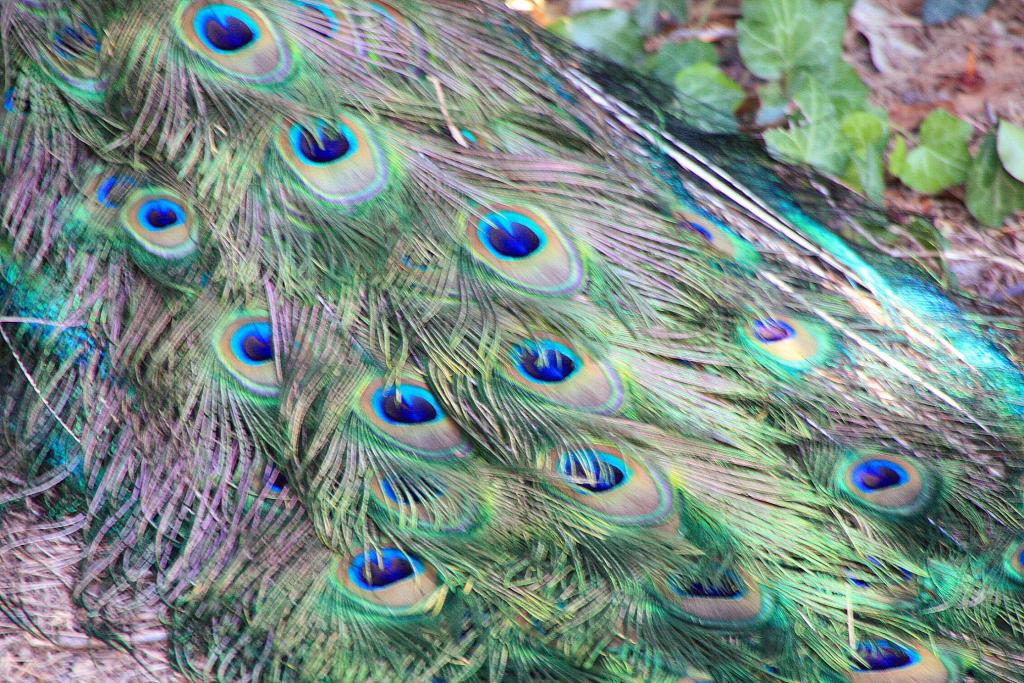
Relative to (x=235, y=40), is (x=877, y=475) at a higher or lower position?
lower

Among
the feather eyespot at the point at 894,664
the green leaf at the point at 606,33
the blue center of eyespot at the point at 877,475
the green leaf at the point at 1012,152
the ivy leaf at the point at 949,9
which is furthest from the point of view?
the ivy leaf at the point at 949,9

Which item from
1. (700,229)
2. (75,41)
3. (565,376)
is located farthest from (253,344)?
(700,229)

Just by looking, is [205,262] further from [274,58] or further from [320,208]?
[274,58]

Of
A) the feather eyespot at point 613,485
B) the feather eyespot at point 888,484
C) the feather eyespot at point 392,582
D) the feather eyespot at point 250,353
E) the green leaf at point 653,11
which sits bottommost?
the feather eyespot at point 392,582

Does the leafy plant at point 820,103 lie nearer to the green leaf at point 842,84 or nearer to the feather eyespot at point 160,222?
the green leaf at point 842,84

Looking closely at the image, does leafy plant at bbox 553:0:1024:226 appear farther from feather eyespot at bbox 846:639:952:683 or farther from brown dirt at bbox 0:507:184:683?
brown dirt at bbox 0:507:184:683

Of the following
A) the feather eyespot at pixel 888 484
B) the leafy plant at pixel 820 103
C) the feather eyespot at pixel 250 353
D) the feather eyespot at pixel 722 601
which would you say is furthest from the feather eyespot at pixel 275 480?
the leafy plant at pixel 820 103

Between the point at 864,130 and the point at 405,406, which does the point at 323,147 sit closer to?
the point at 405,406
